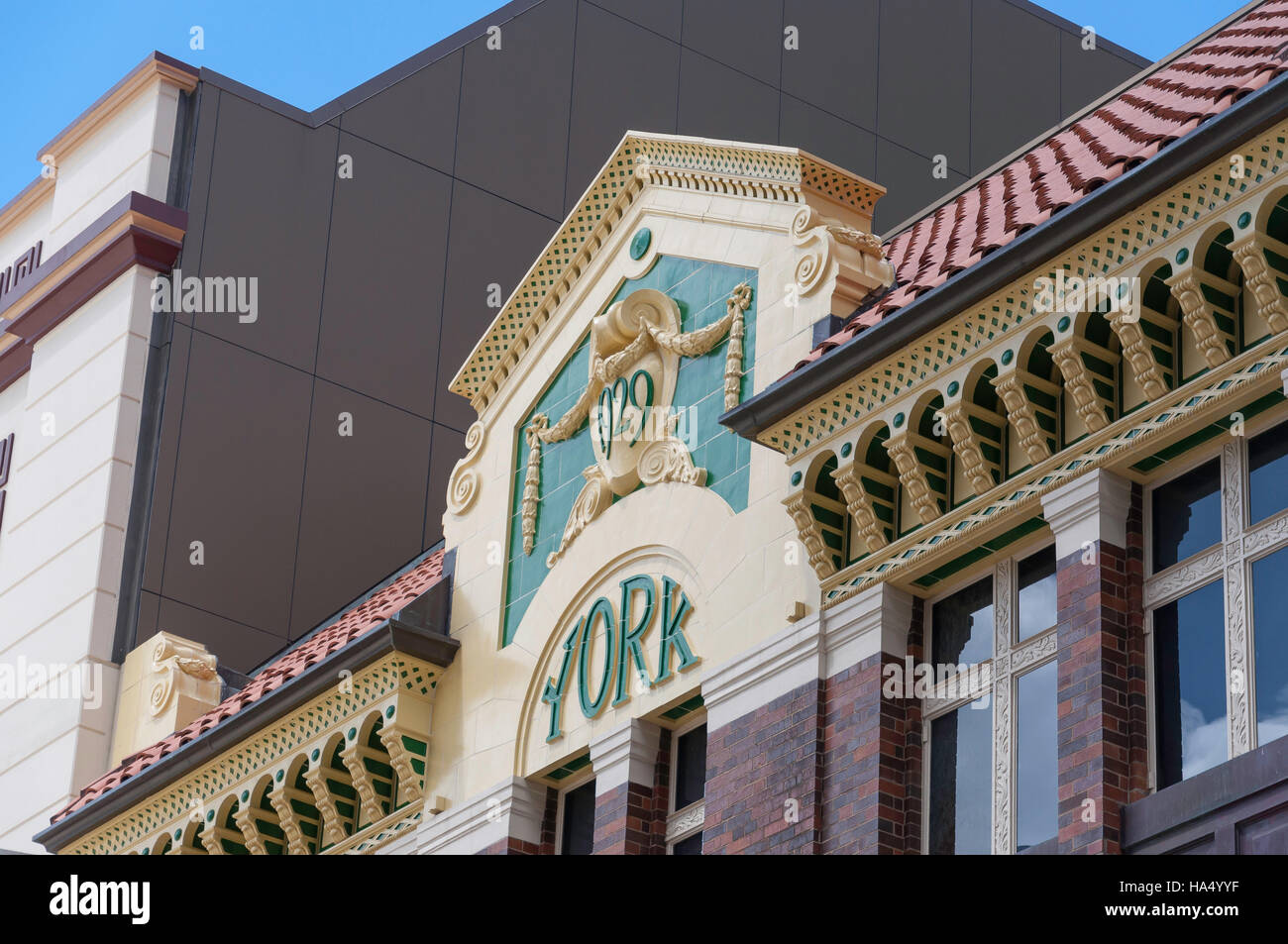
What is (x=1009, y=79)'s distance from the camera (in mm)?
38219

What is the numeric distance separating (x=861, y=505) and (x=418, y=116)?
16879 mm

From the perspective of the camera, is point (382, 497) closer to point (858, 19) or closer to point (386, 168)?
point (386, 168)

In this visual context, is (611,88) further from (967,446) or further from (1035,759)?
(1035,759)

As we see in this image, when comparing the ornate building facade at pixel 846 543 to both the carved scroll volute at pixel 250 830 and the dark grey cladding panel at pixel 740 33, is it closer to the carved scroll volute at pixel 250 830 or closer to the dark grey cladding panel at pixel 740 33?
the carved scroll volute at pixel 250 830

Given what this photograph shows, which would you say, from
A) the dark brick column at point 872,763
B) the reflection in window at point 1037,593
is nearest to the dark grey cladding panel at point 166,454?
the dark brick column at point 872,763

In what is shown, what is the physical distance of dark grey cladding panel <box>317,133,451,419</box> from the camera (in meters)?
31.6

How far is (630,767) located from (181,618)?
11.1 metres

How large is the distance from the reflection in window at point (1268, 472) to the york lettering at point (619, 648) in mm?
5135

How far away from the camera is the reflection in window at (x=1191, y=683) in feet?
49.1

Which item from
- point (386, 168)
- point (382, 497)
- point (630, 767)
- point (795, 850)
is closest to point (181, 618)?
point (382, 497)

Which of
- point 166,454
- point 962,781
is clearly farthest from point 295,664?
point 962,781

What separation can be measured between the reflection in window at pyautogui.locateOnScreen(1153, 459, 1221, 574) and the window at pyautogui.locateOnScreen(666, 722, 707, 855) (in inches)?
172
